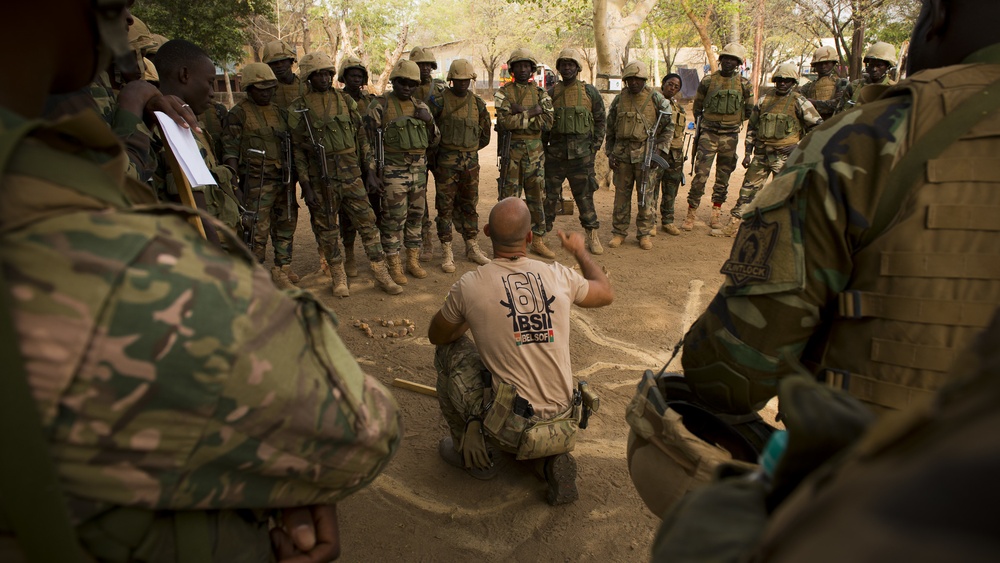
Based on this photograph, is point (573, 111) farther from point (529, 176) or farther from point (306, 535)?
point (306, 535)

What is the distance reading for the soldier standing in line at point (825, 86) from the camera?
8.95m

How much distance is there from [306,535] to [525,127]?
5843mm

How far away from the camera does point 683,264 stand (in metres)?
6.99

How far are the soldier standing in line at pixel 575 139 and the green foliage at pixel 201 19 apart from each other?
319 inches

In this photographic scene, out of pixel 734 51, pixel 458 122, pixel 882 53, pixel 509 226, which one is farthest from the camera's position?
pixel 882 53

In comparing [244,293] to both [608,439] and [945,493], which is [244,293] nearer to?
[945,493]

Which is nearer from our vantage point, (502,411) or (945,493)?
(945,493)

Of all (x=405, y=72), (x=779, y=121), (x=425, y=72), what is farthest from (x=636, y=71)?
(x=405, y=72)

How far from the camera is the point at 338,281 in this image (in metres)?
6.03

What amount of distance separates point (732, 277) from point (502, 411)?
1540 mm

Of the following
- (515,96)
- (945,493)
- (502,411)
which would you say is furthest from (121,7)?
(515,96)

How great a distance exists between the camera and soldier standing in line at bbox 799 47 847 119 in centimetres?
895

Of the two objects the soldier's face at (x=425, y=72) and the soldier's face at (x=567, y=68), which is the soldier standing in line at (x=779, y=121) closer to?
the soldier's face at (x=567, y=68)

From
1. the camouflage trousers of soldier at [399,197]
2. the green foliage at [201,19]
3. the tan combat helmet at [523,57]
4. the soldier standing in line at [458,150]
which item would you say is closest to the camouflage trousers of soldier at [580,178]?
the soldier standing in line at [458,150]
